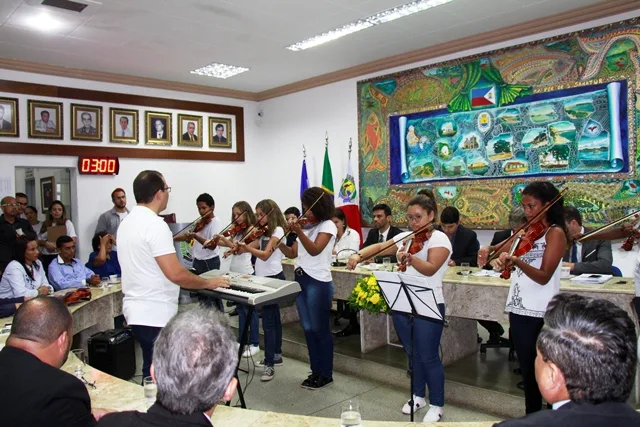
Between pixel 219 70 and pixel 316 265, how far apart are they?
15.4 ft

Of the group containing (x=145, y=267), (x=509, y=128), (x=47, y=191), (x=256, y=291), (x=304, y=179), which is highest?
(x=509, y=128)

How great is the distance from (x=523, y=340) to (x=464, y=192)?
12.9ft

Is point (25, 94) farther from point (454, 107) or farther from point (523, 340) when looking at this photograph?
point (523, 340)

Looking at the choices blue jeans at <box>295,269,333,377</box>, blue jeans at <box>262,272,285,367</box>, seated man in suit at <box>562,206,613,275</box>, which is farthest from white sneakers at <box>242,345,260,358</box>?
seated man in suit at <box>562,206,613,275</box>

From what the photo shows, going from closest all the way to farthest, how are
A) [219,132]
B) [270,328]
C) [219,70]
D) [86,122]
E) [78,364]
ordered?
[78,364]
[270,328]
[86,122]
[219,70]
[219,132]

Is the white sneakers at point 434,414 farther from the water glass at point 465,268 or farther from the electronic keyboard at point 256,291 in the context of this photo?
the water glass at point 465,268

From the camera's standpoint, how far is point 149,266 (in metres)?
2.88

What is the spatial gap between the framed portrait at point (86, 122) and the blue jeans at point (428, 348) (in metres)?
5.88

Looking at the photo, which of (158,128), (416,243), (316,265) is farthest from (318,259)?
(158,128)

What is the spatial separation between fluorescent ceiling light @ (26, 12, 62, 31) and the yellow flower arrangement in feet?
13.3

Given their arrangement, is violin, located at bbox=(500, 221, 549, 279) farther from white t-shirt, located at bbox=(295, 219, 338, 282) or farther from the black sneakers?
the black sneakers

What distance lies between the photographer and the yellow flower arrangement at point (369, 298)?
441cm

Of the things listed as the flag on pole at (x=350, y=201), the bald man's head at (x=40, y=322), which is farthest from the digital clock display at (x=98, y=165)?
the bald man's head at (x=40, y=322)

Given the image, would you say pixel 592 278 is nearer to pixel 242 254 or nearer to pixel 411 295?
pixel 411 295
